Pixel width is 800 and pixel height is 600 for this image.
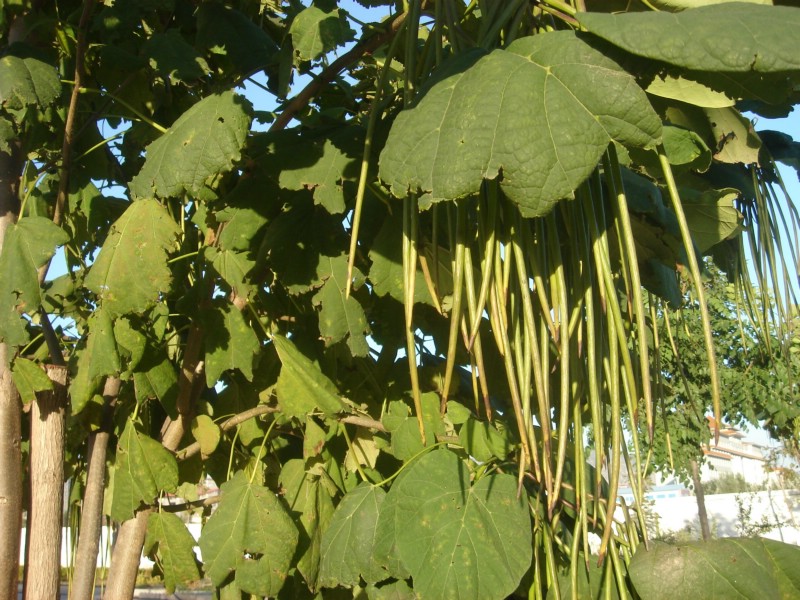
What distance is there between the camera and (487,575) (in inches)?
39.0

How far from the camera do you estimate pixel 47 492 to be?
4.41 feet

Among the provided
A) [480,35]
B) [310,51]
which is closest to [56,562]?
[310,51]

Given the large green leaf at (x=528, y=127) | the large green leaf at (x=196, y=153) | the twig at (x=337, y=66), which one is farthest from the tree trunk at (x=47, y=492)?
the large green leaf at (x=528, y=127)

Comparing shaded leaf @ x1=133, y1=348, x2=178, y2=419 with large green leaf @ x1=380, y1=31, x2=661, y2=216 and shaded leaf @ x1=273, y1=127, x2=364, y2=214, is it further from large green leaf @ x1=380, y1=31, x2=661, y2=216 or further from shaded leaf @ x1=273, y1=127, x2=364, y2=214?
large green leaf @ x1=380, y1=31, x2=661, y2=216

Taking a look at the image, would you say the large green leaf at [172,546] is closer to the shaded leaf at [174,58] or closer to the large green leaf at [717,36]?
the shaded leaf at [174,58]

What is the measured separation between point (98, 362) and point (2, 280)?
0.74ft

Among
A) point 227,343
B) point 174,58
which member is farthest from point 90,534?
point 174,58

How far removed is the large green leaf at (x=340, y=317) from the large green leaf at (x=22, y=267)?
17.6 inches

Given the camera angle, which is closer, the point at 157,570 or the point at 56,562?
the point at 56,562

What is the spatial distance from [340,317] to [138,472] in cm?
45

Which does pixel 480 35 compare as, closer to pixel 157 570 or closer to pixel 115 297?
pixel 115 297

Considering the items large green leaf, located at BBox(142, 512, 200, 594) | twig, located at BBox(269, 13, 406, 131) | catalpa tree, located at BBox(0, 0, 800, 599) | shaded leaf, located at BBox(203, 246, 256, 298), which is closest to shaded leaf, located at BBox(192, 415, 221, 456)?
catalpa tree, located at BBox(0, 0, 800, 599)

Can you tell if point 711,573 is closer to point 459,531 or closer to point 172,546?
point 459,531

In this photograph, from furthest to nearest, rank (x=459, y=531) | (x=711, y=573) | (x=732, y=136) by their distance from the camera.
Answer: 1. (x=732, y=136)
2. (x=459, y=531)
3. (x=711, y=573)
